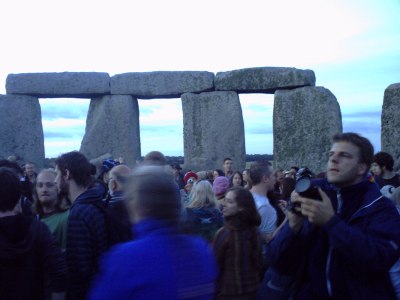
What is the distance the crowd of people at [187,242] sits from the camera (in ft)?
6.08

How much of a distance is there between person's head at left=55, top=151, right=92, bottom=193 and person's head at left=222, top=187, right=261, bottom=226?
93 centimetres

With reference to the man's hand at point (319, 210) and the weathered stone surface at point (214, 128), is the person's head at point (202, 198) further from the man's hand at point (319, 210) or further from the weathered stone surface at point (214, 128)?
the weathered stone surface at point (214, 128)

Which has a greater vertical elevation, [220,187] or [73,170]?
[73,170]

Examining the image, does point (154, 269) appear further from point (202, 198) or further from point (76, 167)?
point (202, 198)

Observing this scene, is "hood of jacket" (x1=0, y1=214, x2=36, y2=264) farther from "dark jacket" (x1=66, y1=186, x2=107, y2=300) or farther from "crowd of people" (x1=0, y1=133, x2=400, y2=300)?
"dark jacket" (x1=66, y1=186, x2=107, y2=300)

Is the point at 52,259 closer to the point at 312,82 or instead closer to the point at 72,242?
the point at 72,242

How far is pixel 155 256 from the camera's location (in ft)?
5.92

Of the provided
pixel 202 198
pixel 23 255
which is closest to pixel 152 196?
pixel 23 255

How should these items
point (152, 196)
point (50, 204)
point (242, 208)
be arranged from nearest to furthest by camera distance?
point (152, 196)
point (242, 208)
point (50, 204)

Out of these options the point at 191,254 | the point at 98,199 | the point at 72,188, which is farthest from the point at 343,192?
the point at 72,188

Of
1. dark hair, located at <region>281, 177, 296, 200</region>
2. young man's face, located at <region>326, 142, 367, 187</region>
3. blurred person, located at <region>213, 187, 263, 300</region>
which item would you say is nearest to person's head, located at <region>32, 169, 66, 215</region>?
blurred person, located at <region>213, 187, 263, 300</region>

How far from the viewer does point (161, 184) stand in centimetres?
191

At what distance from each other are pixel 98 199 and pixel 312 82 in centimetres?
951

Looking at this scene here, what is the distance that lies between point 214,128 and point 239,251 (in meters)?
8.92
